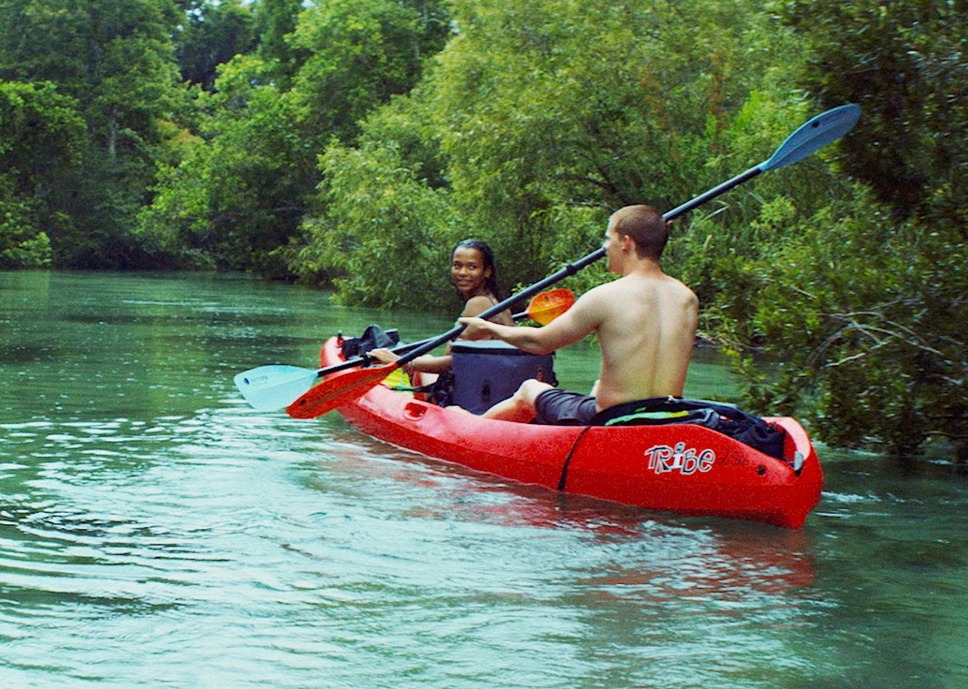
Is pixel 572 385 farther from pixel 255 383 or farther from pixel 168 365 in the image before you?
pixel 255 383

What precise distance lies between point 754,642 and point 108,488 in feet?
11.3

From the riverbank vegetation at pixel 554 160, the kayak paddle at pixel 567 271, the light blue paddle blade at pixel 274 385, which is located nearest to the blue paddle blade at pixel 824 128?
the kayak paddle at pixel 567 271

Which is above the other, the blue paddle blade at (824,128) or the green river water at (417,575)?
the blue paddle blade at (824,128)

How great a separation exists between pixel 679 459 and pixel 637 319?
0.60 meters

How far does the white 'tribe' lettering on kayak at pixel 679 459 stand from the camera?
5812 millimetres

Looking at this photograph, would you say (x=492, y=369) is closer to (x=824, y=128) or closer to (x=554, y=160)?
(x=824, y=128)

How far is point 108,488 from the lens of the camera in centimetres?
653

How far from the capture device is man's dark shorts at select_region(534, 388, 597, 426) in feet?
21.1

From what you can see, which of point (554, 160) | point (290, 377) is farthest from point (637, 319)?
point (554, 160)

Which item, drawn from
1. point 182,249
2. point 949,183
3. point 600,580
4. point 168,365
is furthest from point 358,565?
point 182,249

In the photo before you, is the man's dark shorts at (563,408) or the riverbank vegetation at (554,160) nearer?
the man's dark shorts at (563,408)

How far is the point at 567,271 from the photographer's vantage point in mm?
7172

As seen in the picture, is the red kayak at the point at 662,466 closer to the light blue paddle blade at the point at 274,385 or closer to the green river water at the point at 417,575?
the green river water at the point at 417,575

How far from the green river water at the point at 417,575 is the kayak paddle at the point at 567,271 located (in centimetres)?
33
